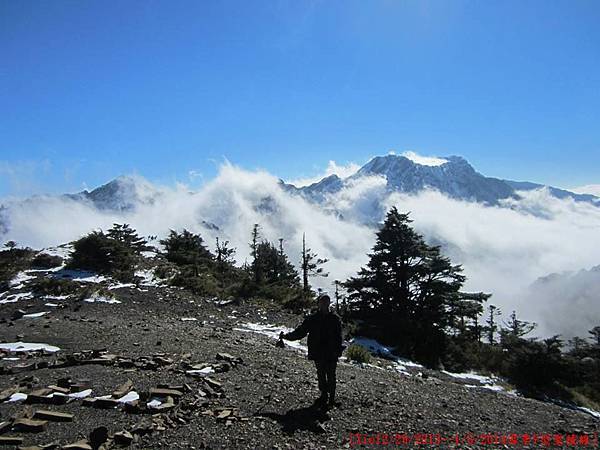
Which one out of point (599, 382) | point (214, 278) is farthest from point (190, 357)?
point (599, 382)

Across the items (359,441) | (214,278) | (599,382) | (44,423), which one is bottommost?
(44,423)

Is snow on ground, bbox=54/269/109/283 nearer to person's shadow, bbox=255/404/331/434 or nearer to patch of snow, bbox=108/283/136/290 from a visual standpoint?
patch of snow, bbox=108/283/136/290

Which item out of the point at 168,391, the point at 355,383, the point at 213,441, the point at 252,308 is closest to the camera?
the point at 213,441

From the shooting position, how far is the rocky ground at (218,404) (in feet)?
20.1

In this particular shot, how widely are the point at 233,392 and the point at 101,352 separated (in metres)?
4.60

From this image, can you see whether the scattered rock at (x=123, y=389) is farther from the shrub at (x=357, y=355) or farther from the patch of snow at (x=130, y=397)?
the shrub at (x=357, y=355)

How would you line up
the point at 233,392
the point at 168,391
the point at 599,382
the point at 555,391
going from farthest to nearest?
the point at 599,382 < the point at 555,391 < the point at 233,392 < the point at 168,391

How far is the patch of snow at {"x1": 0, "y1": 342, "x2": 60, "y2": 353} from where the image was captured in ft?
37.6

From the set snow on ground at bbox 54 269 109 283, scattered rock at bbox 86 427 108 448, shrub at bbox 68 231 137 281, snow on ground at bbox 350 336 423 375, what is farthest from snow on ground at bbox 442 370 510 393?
snow on ground at bbox 54 269 109 283

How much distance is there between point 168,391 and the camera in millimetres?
7332

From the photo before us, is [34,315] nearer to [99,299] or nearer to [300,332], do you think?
[99,299]

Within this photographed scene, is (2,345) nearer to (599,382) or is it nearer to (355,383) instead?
(355,383)

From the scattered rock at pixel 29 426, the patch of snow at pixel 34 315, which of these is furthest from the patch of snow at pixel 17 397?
the patch of snow at pixel 34 315

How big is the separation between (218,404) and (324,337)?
2.34 metres
